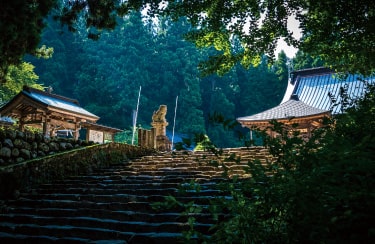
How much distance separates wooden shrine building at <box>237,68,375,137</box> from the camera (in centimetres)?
1377

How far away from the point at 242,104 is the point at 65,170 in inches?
1250

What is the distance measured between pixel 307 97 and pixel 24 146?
16.6 meters

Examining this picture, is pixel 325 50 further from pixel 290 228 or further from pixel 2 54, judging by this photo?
pixel 2 54

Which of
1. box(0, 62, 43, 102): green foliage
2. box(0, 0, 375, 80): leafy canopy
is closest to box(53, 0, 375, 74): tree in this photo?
box(0, 0, 375, 80): leafy canopy

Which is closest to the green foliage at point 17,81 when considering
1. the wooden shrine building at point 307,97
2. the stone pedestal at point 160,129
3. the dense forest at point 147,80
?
the stone pedestal at point 160,129

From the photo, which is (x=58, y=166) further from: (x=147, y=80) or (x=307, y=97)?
(x=147, y=80)

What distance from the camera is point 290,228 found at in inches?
68.9

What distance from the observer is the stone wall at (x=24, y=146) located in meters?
5.85

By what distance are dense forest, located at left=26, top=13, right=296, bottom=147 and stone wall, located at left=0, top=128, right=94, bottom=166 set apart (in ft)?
74.8

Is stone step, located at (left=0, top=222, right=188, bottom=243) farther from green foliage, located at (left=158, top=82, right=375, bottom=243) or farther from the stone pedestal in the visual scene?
the stone pedestal

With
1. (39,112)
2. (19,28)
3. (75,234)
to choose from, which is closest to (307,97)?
(39,112)

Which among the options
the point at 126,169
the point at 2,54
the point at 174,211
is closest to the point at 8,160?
the point at 2,54

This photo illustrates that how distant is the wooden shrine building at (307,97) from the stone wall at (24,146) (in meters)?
8.80

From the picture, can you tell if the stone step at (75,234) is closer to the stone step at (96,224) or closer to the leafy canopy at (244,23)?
the stone step at (96,224)
